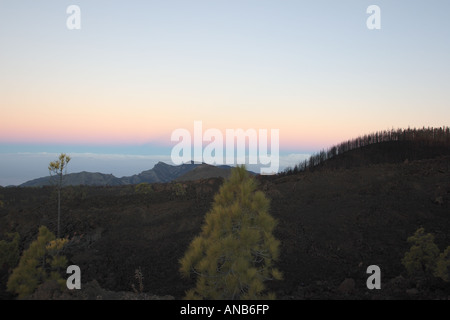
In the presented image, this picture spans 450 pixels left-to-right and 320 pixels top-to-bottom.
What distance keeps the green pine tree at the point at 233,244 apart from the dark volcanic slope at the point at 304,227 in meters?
2.30

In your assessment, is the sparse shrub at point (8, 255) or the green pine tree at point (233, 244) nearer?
the green pine tree at point (233, 244)

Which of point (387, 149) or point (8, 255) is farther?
point (387, 149)

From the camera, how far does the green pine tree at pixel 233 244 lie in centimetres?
554

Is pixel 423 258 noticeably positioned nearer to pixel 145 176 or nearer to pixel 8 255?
pixel 8 255

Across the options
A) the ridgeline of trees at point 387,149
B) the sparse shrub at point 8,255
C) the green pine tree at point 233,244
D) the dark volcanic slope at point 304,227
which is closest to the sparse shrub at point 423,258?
the dark volcanic slope at point 304,227

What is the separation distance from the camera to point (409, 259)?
809cm

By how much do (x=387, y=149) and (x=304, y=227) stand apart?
18881 millimetres

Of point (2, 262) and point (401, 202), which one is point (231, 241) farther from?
point (401, 202)

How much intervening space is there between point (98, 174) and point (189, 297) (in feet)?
175

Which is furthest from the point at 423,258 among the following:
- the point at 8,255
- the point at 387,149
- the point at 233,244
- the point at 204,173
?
the point at 204,173

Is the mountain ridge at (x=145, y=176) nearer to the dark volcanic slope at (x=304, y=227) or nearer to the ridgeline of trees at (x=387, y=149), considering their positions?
the ridgeline of trees at (x=387, y=149)

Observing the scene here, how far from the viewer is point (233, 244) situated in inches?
217

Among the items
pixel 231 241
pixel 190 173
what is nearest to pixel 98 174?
pixel 190 173

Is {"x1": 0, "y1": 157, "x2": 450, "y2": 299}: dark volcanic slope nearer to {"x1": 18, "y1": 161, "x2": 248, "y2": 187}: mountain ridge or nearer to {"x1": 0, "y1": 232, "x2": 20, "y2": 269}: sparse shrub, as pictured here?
{"x1": 0, "y1": 232, "x2": 20, "y2": 269}: sparse shrub
